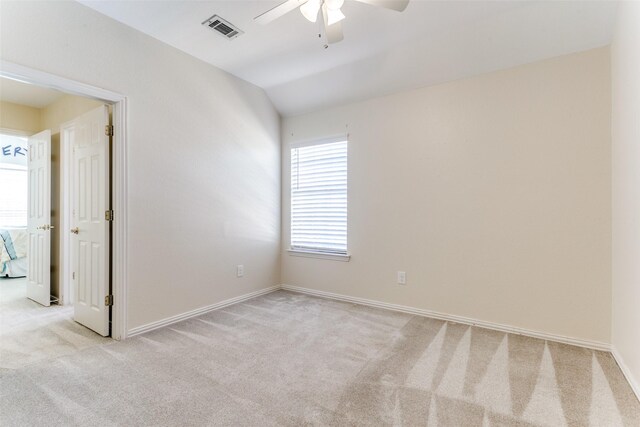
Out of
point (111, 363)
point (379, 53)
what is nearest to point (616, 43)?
point (379, 53)

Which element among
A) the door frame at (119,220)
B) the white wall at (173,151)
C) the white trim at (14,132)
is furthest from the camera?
the white trim at (14,132)

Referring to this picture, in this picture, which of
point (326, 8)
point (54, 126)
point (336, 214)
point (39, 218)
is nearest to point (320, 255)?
point (336, 214)

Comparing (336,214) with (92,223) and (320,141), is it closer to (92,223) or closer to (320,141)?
(320,141)

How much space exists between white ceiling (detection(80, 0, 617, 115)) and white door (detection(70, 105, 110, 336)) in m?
1.04

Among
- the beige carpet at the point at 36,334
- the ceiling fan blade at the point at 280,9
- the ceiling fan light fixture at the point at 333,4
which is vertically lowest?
the beige carpet at the point at 36,334

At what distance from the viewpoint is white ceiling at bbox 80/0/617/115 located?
2.33 metres

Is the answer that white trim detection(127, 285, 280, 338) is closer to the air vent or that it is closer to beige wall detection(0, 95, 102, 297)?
beige wall detection(0, 95, 102, 297)

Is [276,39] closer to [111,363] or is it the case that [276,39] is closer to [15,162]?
[111,363]

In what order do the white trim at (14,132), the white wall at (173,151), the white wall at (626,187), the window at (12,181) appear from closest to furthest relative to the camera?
the white wall at (626,187), the white wall at (173,151), the white trim at (14,132), the window at (12,181)

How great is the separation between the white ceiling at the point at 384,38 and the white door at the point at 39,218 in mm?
2350

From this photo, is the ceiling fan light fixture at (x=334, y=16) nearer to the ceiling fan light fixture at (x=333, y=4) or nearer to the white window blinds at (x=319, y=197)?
the ceiling fan light fixture at (x=333, y=4)

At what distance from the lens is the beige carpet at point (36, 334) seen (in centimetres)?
232

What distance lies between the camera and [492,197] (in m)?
2.84

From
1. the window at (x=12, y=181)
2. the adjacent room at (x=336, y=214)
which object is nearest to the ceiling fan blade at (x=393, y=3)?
the adjacent room at (x=336, y=214)
